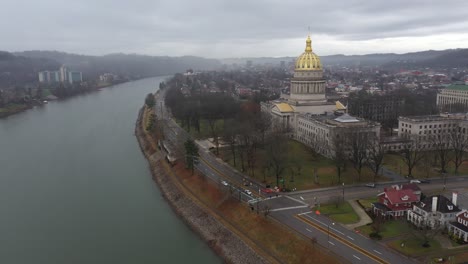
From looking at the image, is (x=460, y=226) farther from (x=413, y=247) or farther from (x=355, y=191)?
(x=355, y=191)

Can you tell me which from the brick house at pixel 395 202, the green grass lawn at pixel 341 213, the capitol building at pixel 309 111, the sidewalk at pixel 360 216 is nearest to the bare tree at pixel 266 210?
the green grass lawn at pixel 341 213

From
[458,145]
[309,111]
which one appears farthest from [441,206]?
[309,111]

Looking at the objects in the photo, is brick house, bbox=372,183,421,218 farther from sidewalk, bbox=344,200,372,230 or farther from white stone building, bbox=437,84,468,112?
white stone building, bbox=437,84,468,112

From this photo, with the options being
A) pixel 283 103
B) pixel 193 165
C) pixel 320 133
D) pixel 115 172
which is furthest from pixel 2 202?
pixel 283 103

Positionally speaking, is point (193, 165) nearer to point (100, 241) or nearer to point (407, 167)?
point (100, 241)

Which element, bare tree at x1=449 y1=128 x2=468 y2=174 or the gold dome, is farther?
the gold dome

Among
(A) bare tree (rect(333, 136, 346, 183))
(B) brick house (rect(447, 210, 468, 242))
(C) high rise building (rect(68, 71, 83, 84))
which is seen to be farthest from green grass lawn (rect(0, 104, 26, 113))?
(B) brick house (rect(447, 210, 468, 242))
